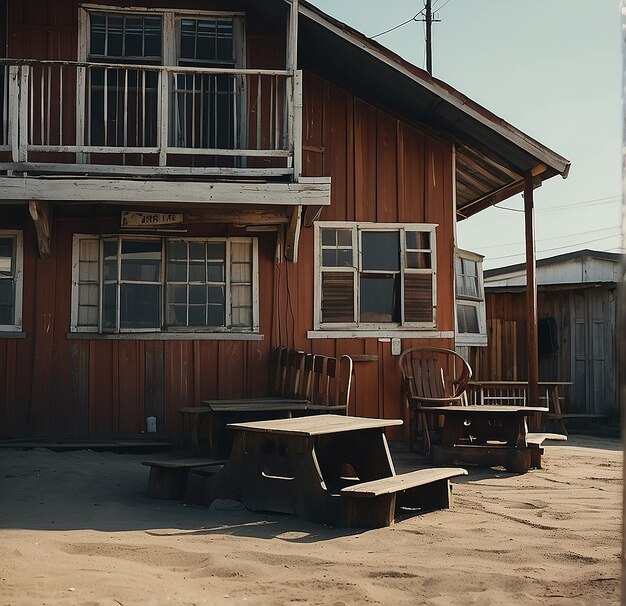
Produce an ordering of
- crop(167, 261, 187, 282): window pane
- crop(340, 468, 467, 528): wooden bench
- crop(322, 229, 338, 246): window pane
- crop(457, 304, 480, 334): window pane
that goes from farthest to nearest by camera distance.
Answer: crop(457, 304, 480, 334): window pane
crop(322, 229, 338, 246): window pane
crop(167, 261, 187, 282): window pane
crop(340, 468, 467, 528): wooden bench

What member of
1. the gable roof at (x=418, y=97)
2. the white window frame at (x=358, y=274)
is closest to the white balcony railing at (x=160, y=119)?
the gable roof at (x=418, y=97)

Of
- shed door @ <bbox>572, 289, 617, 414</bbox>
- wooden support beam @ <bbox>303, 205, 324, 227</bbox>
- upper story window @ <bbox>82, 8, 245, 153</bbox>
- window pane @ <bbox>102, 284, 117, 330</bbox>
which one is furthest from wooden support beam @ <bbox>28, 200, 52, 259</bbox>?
shed door @ <bbox>572, 289, 617, 414</bbox>

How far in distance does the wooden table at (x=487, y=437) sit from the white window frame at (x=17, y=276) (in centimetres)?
516

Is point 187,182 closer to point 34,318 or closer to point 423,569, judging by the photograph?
point 34,318

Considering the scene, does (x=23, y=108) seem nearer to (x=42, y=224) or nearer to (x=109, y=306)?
(x=42, y=224)

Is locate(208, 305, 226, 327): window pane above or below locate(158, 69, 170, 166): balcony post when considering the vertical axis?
below

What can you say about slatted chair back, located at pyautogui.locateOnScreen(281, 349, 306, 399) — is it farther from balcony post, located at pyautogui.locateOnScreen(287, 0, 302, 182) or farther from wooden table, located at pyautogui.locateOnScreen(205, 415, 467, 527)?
wooden table, located at pyautogui.locateOnScreen(205, 415, 467, 527)

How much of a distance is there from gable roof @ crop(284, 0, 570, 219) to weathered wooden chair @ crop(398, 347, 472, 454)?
263 centimetres

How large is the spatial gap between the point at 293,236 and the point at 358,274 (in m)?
1.21

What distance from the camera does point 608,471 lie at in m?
9.68

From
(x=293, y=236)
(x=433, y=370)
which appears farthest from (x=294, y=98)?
(x=433, y=370)

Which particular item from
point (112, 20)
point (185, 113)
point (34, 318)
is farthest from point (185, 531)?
point (112, 20)

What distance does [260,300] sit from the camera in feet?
37.8

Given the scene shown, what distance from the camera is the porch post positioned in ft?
37.5
